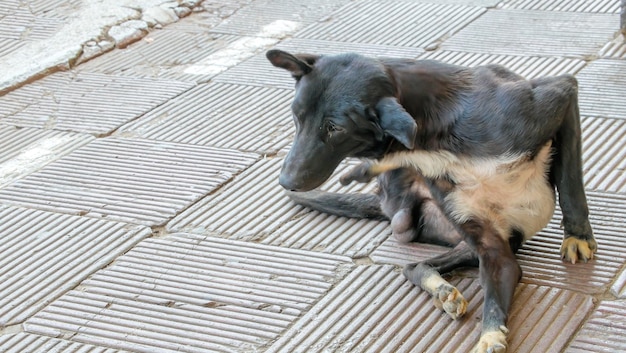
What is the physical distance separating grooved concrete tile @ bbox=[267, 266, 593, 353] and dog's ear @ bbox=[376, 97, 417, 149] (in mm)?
649

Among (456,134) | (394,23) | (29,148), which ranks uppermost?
(456,134)

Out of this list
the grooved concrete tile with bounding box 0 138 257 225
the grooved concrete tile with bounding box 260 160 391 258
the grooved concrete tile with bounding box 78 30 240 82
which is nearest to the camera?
the grooved concrete tile with bounding box 260 160 391 258

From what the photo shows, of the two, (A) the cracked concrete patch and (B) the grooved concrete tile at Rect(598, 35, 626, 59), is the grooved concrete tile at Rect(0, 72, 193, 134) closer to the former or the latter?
(A) the cracked concrete patch

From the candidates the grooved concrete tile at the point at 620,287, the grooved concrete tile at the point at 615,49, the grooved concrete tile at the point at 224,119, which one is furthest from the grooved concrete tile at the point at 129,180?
the grooved concrete tile at the point at 615,49

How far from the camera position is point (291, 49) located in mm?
6004

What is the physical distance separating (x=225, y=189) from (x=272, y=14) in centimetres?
253

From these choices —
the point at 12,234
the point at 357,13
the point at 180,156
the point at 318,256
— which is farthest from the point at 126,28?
the point at 318,256

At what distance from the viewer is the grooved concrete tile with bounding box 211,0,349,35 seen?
6.55 meters

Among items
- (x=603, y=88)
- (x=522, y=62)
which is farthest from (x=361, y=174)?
(x=522, y=62)

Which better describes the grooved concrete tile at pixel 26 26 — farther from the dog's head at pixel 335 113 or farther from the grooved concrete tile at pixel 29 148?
the dog's head at pixel 335 113

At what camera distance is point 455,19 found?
20.6 ft

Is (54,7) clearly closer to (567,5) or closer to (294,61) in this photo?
(567,5)

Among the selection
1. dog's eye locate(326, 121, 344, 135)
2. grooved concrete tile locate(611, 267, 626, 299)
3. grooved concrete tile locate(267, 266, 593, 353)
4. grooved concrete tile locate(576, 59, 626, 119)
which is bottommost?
grooved concrete tile locate(267, 266, 593, 353)

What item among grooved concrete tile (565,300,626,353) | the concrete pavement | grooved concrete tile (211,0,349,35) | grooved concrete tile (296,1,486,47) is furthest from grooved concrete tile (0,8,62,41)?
grooved concrete tile (565,300,626,353)
